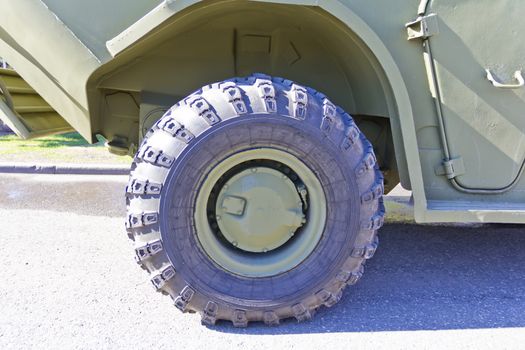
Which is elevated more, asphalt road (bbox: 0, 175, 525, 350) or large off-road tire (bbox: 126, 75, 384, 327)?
large off-road tire (bbox: 126, 75, 384, 327)

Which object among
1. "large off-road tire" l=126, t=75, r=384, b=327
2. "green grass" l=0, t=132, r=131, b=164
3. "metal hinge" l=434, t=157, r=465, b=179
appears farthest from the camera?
"green grass" l=0, t=132, r=131, b=164

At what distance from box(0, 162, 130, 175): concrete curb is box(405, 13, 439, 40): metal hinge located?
4948 millimetres

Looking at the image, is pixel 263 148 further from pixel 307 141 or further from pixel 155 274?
pixel 155 274

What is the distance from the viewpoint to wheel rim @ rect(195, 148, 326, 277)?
2473mm

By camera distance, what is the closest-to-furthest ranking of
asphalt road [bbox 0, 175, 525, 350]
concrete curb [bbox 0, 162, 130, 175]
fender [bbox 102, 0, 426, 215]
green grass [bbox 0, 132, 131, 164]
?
fender [bbox 102, 0, 426, 215]
asphalt road [bbox 0, 175, 525, 350]
concrete curb [bbox 0, 162, 130, 175]
green grass [bbox 0, 132, 131, 164]

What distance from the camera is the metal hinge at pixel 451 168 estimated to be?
2611 mm

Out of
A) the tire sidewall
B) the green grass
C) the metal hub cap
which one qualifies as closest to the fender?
the tire sidewall

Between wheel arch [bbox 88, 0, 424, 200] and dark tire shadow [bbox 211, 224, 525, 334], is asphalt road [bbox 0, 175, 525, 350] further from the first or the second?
wheel arch [bbox 88, 0, 424, 200]

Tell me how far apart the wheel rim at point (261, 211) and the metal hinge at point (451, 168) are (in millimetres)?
692

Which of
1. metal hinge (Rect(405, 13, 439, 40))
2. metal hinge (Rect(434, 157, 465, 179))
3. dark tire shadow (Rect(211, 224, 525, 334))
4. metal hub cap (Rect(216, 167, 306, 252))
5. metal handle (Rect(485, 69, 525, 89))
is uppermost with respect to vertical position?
metal hinge (Rect(405, 13, 439, 40))

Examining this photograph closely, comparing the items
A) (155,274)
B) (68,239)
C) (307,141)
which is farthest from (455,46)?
(68,239)

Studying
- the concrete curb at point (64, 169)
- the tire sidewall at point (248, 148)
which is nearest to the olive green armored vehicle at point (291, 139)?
the tire sidewall at point (248, 148)

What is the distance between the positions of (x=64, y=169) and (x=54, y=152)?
115 cm

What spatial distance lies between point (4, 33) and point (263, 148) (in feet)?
4.64
